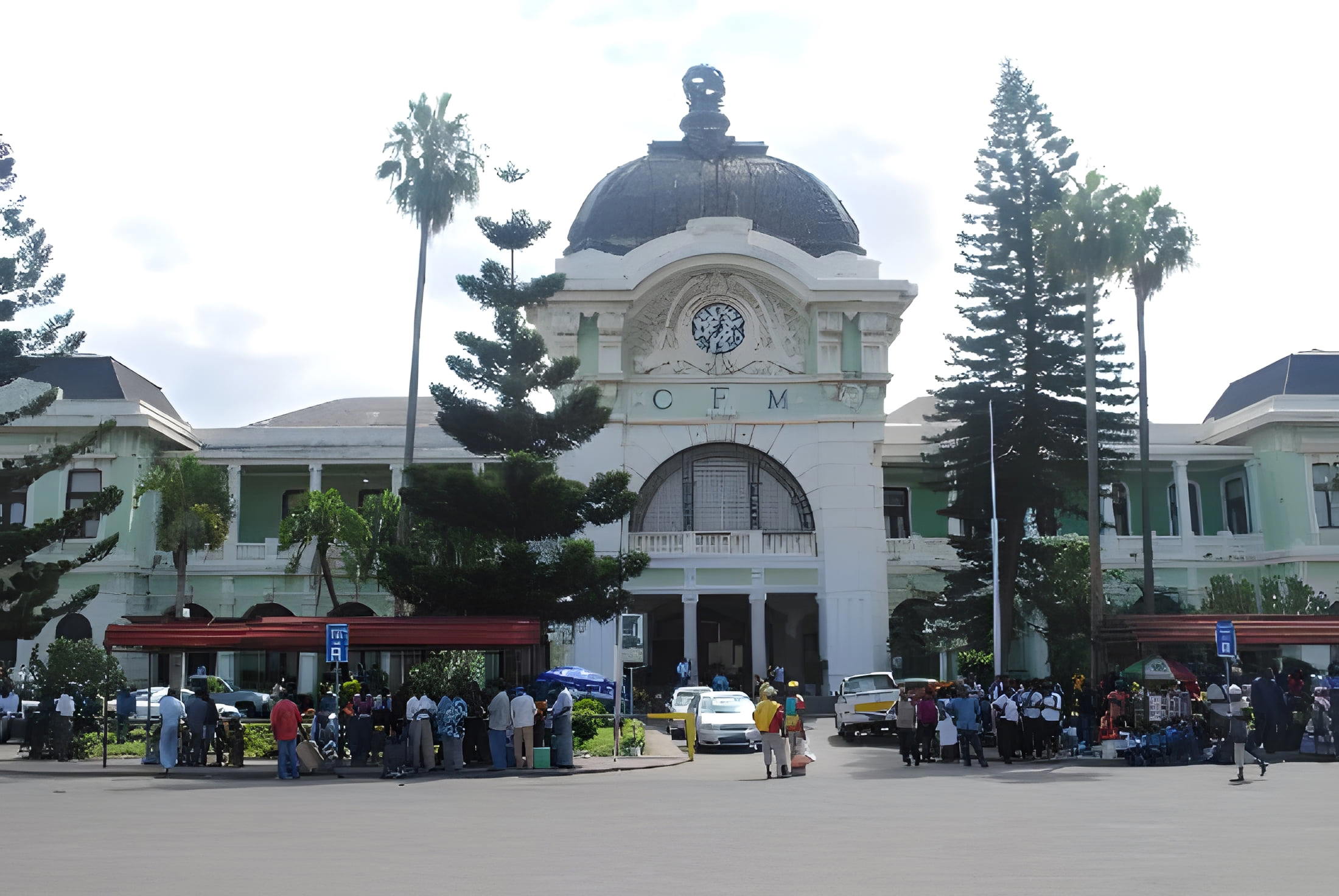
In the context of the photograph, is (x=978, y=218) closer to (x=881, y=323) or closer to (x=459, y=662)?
(x=881, y=323)

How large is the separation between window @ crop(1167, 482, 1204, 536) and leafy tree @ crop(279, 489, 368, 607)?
2637 cm

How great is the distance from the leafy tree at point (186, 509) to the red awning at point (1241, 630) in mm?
25849

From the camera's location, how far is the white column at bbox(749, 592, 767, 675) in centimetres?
4172

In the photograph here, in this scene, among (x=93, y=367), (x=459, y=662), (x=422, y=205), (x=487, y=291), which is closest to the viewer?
(x=459, y=662)

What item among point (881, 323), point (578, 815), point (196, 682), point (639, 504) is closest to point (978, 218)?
point (881, 323)

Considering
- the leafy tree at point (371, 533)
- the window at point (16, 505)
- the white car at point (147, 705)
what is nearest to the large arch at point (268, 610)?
the leafy tree at point (371, 533)

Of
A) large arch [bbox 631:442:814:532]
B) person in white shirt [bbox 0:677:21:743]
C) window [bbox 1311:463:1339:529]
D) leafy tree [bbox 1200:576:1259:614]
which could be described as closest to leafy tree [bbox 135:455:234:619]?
person in white shirt [bbox 0:677:21:743]

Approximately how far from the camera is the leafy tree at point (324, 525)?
4178cm

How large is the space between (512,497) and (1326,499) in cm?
2779

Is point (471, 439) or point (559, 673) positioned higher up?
point (471, 439)

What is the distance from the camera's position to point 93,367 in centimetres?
4731

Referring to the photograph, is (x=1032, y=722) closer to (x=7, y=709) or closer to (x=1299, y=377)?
(x=7, y=709)

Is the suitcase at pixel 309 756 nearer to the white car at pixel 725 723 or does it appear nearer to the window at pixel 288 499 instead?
the white car at pixel 725 723

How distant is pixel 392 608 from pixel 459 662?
1959 centimetres
